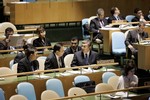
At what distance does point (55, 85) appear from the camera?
8.60 meters

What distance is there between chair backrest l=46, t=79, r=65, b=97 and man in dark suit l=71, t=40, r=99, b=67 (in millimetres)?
1373

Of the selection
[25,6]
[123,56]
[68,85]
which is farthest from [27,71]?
[25,6]

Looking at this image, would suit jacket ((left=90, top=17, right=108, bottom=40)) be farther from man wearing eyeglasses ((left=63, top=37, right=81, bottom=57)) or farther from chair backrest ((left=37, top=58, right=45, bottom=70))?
chair backrest ((left=37, top=58, right=45, bottom=70))

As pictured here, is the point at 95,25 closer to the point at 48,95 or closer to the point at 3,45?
the point at 3,45

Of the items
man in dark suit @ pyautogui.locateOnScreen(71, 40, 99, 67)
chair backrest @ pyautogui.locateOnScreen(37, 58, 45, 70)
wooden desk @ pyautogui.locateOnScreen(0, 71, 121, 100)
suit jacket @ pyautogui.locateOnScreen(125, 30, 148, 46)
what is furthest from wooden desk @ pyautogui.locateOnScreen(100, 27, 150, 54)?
chair backrest @ pyautogui.locateOnScreen(37, 58, 45, 70)

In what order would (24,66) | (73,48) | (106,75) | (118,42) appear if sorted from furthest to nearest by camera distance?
(118,42)
(73,48)
(106,75)
(24,66)

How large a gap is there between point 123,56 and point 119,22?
1307mm

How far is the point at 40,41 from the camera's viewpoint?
11.3 metres

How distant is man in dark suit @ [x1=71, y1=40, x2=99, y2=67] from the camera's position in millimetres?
10023

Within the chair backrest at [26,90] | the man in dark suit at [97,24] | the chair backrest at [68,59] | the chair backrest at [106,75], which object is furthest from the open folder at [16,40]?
the chair backrest at [26,90]

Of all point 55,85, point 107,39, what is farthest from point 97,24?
point 55,85

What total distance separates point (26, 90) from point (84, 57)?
7.13ft

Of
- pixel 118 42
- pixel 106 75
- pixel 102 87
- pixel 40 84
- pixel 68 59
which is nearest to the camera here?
pixel 102 87

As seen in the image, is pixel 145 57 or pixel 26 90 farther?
pixel 145 57
